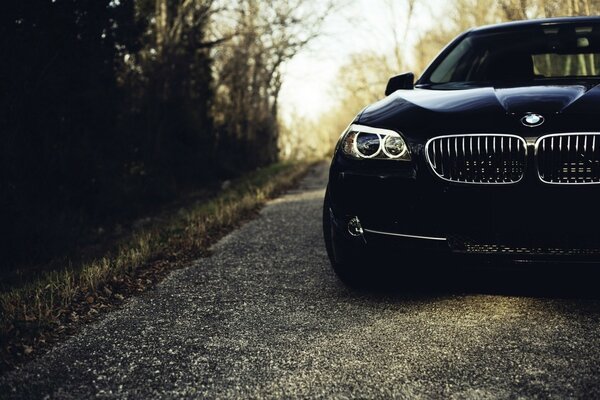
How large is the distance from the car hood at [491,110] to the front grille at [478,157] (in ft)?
0.15

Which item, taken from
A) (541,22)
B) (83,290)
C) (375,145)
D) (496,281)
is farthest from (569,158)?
(83,290)

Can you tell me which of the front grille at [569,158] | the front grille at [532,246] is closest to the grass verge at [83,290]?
the front grille at [532,246]

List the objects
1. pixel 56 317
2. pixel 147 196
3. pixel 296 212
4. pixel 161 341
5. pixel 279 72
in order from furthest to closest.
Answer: pixel 279 72 → pixel 147 196 → pixel 296 212 → pixel 56 317 → pixel 161 341

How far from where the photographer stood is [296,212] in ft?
23.4

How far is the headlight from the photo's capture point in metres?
2.87

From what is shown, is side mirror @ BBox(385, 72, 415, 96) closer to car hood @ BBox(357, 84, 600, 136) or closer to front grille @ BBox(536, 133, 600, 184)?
car hood @ BBox(357, 84, 600, 136)

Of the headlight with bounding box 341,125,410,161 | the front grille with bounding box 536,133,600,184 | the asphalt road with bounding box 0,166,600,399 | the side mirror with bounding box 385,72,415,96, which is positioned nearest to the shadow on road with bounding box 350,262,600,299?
the asphalt road with bounding box 0,166,600,399

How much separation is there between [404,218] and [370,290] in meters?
0.74

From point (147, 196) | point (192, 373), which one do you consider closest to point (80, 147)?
point (147, 196)

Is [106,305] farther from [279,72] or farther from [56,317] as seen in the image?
[279,72]

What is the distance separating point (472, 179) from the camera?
2.73 m

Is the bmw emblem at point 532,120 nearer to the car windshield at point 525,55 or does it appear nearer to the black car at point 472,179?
the black car at point 472,179

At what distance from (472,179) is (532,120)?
1.23 ft

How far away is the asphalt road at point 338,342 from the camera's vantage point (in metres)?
2.23
